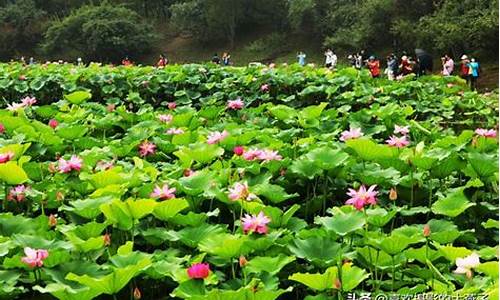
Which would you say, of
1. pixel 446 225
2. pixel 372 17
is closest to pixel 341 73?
pixel 446 225

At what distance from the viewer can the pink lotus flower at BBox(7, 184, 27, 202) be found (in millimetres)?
2156

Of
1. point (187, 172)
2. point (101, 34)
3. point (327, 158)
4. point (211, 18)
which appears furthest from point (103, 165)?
point (211, 18)

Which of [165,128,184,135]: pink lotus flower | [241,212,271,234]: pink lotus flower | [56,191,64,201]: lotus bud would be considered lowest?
[165,128,184,135]: pink lotus flower

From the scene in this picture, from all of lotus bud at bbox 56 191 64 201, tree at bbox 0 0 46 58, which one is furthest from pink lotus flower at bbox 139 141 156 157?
tree at bbox 0 0 46 58

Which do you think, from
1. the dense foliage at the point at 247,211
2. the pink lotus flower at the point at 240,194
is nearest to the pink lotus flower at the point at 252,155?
the dense foliage at the point at 247,211

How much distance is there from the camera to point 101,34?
25.1m

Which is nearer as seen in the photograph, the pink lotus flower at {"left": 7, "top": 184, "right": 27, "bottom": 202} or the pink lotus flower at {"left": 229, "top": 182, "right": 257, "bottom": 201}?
the pink lotus flower at {"left": 229, "top": 182, "right": 257, "bottom": 201}

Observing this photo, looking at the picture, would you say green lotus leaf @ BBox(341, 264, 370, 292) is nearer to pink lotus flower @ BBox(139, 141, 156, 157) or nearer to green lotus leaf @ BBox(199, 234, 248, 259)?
green lotus leaf @ BBox(199, 234, 248, 259)

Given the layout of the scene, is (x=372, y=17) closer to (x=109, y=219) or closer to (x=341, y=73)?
(x=341, y=73)

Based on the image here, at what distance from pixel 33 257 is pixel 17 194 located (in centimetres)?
67

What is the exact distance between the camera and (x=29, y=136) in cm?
297

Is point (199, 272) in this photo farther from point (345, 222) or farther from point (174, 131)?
point (174, 131)

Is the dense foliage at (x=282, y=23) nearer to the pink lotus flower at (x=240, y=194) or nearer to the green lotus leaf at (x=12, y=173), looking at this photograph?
the pink lotus flower at (x=240, y=194)

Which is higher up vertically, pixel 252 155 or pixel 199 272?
pixel 199 272
